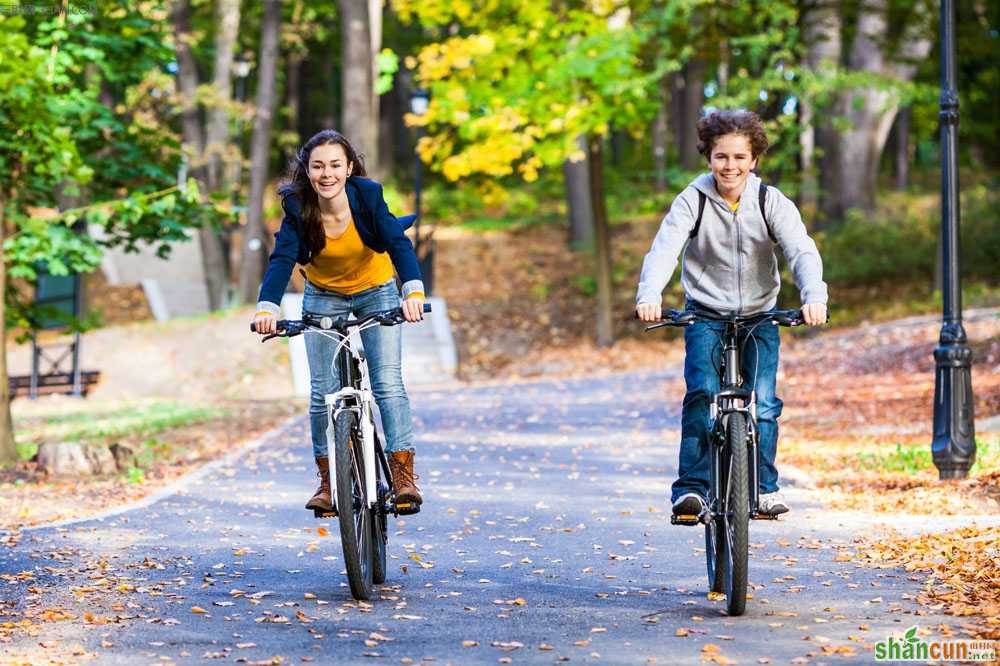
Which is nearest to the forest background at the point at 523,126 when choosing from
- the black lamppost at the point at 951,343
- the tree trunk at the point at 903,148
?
the tree trunk at the point at 903,148

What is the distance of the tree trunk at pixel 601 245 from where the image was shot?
27.5 metres

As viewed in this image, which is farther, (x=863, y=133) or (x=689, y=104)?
(x=689, y=104)

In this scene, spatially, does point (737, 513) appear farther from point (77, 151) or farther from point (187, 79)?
point (187, 79)

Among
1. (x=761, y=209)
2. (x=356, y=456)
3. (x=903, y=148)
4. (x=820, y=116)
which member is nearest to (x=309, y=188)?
(x=356, y=456)

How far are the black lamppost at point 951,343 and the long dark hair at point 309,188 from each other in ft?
17.9

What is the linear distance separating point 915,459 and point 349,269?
6.48 meters

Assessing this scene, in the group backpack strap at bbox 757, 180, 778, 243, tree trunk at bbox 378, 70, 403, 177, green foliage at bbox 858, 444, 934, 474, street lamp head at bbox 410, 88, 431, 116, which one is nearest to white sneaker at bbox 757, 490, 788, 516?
backpack strap at bbox 757, 180, 778, 243

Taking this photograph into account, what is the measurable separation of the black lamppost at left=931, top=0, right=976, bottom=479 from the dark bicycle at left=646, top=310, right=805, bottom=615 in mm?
4563

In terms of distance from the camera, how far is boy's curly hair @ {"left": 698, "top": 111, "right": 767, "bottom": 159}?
674 centimetres

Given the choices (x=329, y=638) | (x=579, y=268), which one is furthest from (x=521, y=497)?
(x=579, y=268)

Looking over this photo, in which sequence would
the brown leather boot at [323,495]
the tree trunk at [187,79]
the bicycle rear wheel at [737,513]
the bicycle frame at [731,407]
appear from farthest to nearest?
the tree trunk at [187,79], the brown leather boot at [323,495], the bicycle frame at [731,407], the bicycle rear wheel at [737,513]

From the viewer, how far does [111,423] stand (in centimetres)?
1878

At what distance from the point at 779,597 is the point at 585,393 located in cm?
1379

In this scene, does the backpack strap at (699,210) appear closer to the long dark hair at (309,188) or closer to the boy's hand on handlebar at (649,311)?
the boy's hand on handlebar at (649,311)
